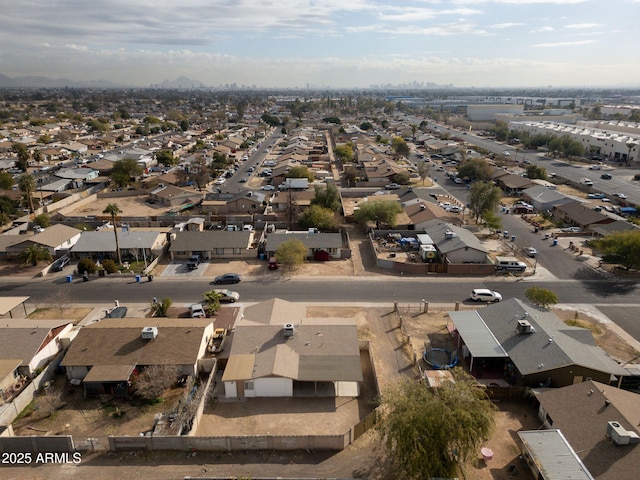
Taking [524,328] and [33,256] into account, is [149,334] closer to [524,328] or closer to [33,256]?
[524,328]

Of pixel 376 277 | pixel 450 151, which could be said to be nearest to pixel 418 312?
pixel 376 277

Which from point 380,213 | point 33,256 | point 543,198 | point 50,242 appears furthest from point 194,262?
point 543,198

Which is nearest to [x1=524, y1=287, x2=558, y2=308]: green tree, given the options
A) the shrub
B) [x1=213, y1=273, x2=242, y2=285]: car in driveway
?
[x1=213, y1=273, x2=242, y2=285]: car in driveway

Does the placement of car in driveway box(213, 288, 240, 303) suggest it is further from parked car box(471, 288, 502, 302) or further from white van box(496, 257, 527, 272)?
white van box(496, 257, 527, 272)

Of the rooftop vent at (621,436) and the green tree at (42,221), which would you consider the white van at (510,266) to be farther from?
the green tree at (42,221)

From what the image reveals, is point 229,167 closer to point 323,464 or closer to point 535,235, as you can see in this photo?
point 535,235
